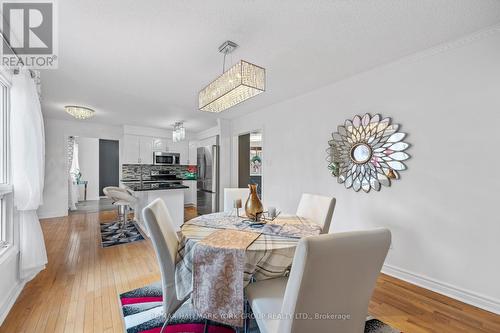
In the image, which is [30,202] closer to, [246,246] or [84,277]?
[84,277]

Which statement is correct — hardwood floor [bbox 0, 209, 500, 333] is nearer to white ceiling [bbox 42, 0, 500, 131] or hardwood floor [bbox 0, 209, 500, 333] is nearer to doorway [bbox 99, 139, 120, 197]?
white ceiling [bbox 42, 0, 500, 131]

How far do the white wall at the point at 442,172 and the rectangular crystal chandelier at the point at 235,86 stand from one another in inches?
63.0

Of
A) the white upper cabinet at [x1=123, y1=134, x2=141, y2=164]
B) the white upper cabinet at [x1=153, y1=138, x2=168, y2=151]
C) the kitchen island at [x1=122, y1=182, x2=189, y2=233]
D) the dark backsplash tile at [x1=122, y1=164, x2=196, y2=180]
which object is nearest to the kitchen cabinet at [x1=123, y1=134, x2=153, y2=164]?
the white upper cabinet at [x1=123, y1=134, x2=141, y2=164]

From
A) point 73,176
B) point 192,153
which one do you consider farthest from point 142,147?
point 73,176

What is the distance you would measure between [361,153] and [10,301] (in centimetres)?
373

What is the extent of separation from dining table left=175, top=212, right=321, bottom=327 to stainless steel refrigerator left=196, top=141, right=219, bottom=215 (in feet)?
12.1

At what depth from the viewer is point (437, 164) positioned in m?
2.16

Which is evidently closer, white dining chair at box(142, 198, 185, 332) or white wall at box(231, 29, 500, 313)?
white dining chair at box(142, 198, 185, 332)

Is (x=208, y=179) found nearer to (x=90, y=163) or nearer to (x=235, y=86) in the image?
(x=235, y=86)

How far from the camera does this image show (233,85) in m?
1.77

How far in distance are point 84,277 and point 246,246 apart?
86.4 inches

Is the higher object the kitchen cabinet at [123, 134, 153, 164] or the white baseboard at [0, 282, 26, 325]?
the kitchen cabinet at [123, 134, 153, 164]

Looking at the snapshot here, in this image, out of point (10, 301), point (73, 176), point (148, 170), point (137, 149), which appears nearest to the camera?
point (10, 301)

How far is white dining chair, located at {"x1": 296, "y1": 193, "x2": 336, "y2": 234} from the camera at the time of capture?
85.1 inches
